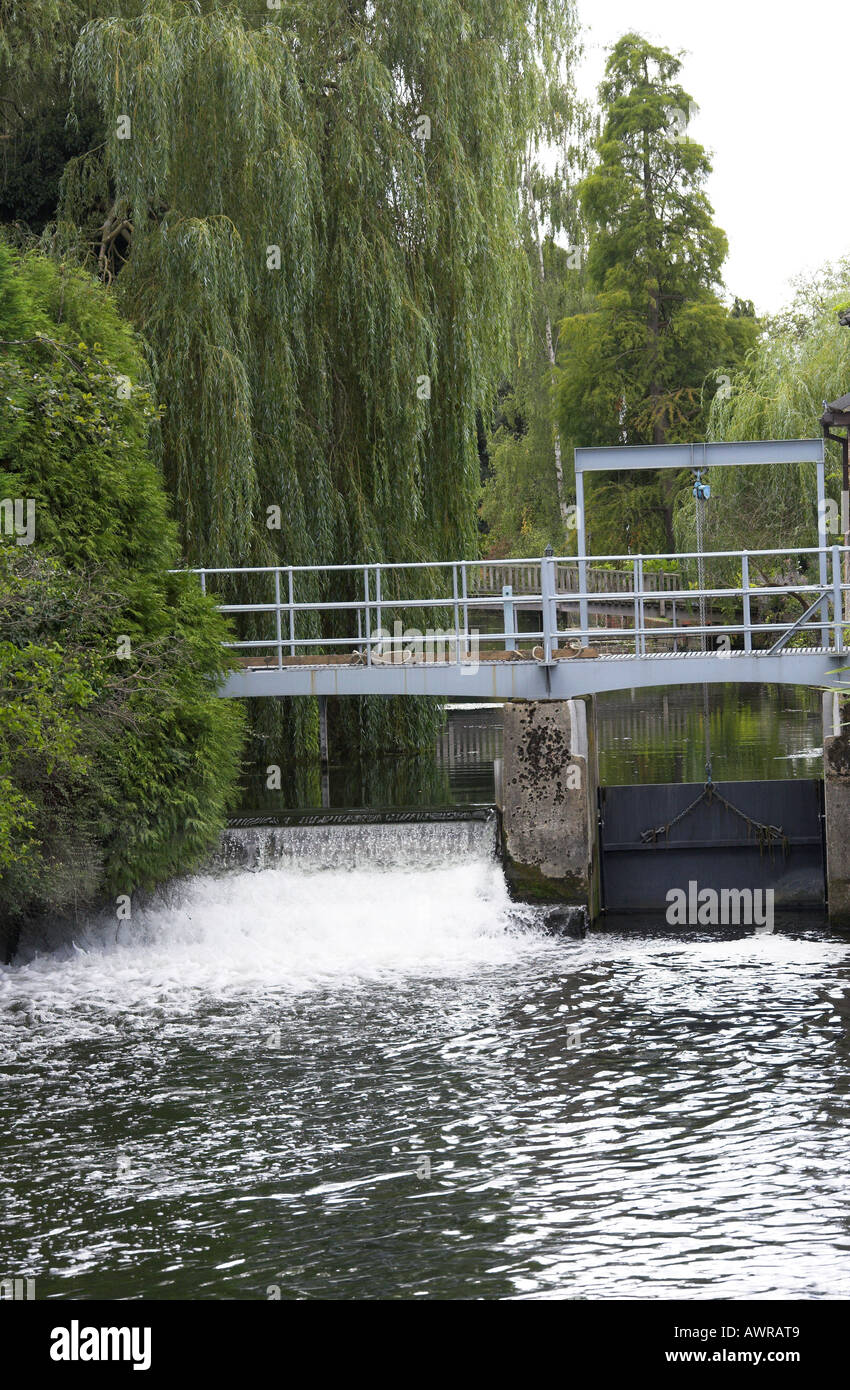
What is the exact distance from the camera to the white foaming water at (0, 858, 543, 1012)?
14.1m

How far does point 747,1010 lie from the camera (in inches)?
496

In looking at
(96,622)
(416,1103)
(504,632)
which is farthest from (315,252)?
(416,1103)

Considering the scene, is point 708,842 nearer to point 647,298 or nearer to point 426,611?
point 426,611

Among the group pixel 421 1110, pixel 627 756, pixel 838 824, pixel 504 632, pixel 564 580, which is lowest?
pixel 421 1110

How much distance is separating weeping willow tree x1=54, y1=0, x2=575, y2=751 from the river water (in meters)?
5.94

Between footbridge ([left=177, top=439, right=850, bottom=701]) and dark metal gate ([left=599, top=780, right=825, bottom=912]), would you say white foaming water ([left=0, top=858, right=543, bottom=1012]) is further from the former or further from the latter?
footbridge ([left=177, top=439, right=850, bottom=701])

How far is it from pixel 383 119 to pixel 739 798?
1018cm

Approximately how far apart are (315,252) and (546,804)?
27.5 ft

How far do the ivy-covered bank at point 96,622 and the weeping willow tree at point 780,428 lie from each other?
19.5m

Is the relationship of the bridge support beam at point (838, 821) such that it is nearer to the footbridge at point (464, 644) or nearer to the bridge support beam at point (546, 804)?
the footbridge at point (464, 644)

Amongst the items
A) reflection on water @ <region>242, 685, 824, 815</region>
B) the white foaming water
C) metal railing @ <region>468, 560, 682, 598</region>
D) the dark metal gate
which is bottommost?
the white foaming water

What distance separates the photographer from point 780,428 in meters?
33.0

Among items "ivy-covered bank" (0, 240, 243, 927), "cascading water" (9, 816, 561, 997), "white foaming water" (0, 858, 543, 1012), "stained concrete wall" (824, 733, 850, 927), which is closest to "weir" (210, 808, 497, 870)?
"cascading water" (9, 816, 561, 997)

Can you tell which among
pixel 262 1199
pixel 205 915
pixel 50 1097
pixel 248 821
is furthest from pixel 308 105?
pixel 262 1199
